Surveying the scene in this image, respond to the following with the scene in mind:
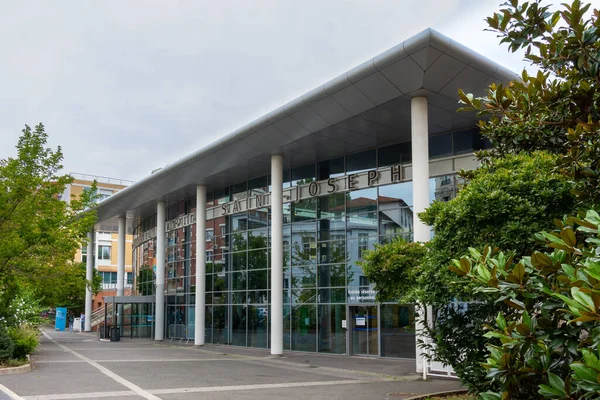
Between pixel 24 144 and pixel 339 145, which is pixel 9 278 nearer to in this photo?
pixel 24 144

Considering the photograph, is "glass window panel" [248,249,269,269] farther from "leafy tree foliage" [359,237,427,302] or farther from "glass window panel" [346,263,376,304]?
"leafy tree foliage" [359,237,427,302]

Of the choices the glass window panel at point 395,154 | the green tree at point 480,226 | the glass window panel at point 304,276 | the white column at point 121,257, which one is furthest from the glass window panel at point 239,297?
the green tree at point 480,226

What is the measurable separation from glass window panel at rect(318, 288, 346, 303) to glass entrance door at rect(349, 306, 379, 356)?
25.7 inches

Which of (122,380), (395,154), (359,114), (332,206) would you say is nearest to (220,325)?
(332,206)

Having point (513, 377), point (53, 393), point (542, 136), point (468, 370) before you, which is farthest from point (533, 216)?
point (53, 393)

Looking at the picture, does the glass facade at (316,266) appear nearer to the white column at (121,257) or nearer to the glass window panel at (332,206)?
the glass window panel at (332,206)

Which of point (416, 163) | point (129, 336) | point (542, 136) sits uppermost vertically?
point (416, 163)

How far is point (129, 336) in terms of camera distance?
119 ft

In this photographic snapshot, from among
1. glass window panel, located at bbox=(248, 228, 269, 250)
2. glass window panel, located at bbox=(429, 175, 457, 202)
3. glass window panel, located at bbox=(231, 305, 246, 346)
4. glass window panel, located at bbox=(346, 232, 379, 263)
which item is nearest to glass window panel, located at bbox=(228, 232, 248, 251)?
glass window panel, located at bbox=(248, 228, 269, 250)

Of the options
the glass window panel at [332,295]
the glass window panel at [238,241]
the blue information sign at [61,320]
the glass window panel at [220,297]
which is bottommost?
the blue information sign at [61,320]

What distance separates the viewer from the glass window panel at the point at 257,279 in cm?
2667

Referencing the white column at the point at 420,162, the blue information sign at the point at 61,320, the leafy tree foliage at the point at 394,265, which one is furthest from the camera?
the blue information sign at the point at 61,320

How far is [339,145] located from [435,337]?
1291cm

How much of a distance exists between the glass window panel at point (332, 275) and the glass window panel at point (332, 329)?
84 centimetres
